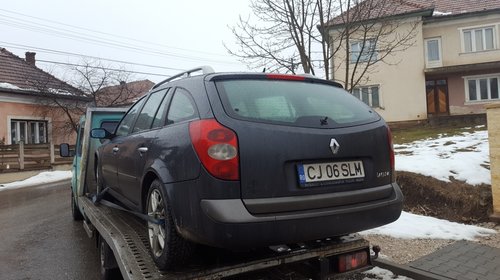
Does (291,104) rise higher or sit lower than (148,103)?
lower

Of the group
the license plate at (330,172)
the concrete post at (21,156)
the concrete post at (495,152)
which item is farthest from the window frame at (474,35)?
the license plate at (330,172)

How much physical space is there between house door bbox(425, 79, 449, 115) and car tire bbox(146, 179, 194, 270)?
25729mm

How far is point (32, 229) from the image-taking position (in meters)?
7.59

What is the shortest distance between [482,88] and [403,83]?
520 centimetres

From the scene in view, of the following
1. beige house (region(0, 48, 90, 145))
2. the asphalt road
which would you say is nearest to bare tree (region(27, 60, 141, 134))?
A: beige house (region(0, 48, 90, 145))

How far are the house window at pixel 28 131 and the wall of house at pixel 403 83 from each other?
63.3ft

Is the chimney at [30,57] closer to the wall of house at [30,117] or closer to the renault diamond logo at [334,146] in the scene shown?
the wall of house at [30,117]

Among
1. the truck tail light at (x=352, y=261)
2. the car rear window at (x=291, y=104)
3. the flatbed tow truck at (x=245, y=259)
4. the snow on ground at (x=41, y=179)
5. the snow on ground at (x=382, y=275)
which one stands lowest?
the snow on ground at (x=382, y=275)

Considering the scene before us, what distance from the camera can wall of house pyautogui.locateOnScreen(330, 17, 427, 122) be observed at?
23484 mm

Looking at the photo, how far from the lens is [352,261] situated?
3236mm

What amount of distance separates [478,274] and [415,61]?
2140 centimetres

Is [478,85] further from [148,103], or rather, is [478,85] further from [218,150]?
[218,150]

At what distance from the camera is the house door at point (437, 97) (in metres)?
25.6

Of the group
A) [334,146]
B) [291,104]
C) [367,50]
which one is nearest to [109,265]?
[291,104]
